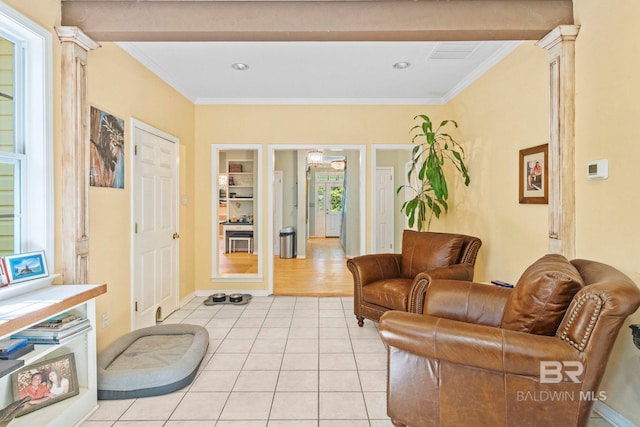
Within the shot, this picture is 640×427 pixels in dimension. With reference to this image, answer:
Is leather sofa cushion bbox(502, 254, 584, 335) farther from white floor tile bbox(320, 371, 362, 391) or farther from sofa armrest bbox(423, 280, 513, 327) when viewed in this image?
white floor tile bbox(320, 371, 362, 391)

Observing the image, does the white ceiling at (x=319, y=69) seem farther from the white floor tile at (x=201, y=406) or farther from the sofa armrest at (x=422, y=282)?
the white floor tile at (x=201, y=406)

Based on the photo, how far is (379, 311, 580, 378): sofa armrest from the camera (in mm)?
1344

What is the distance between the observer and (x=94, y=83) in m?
2.48

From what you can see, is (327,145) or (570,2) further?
(327,145)

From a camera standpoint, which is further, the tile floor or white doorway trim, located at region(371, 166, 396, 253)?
white doorway trim, located at region(371, 166, 396, 253)

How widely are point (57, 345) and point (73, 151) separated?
1176mm

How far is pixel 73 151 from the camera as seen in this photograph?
215 centimetres

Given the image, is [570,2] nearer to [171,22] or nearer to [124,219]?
[171,22]

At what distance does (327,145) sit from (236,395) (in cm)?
312

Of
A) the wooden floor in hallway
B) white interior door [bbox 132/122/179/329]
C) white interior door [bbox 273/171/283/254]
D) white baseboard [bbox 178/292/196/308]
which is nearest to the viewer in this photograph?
white interior door [bbox 132/122/179/329]

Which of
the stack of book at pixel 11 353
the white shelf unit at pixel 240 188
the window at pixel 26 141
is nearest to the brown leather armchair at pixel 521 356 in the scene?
the stack of book at pixel 11 353

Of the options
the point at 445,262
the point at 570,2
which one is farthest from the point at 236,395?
the point at 570,2

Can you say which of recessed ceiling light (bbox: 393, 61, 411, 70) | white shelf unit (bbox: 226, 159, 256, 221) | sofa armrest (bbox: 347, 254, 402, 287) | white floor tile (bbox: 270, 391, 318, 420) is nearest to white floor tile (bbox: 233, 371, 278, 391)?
white floor tile (bbox: 270, 391, 318, 420)

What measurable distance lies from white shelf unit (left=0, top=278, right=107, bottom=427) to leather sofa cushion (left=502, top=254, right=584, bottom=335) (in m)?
2.20
